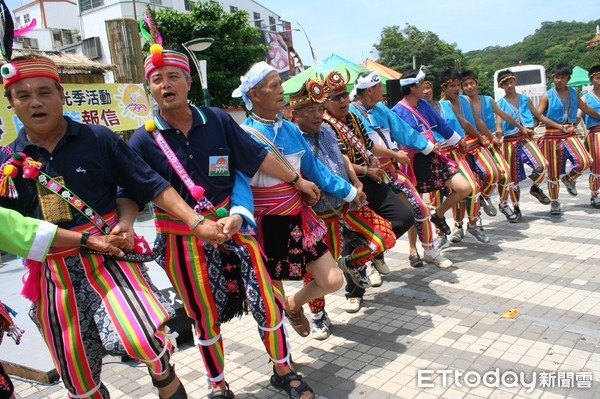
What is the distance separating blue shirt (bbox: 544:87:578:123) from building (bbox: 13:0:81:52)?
3983 centimetres

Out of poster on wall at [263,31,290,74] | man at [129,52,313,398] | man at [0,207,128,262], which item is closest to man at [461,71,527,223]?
man at [129,52,313,398]

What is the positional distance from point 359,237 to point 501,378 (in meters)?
1.43

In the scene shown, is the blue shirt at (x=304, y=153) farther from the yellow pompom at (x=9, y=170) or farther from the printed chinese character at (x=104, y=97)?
the printed chinese character at (x=104, y=97)

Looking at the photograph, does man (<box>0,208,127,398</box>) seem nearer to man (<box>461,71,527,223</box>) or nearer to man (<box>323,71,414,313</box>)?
man (<box>323,71,414,313</box>)

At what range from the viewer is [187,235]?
2926 millimetres

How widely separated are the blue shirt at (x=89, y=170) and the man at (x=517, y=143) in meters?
5.66

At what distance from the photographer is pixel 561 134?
749 centimetres

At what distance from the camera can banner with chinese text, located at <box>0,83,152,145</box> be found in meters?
7.85

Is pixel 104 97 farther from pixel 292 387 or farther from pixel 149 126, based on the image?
pixel 292 387

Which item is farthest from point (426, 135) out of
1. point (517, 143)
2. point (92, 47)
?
point (92, 47)

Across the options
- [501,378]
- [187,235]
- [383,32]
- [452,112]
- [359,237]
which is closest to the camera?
[187,235]

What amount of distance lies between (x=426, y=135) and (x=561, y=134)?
3118mm

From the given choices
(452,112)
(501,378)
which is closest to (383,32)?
(452,112)

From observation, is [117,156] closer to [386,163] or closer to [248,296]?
[248,296]
